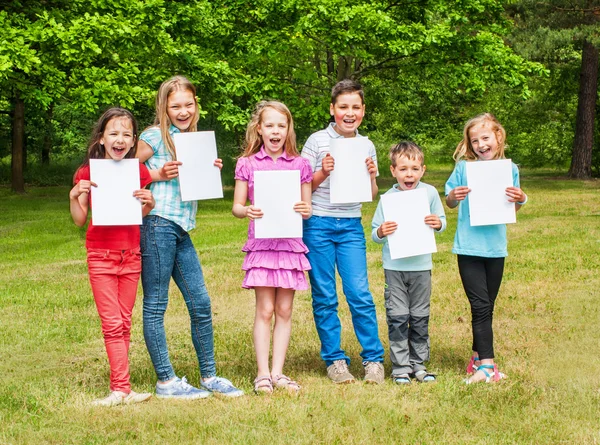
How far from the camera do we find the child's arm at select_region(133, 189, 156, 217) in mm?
5172

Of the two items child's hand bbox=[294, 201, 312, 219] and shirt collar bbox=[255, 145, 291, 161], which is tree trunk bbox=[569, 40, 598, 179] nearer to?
shirt collar bbox=[255, 145, 291, 161]

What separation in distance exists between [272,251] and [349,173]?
0.74 metres

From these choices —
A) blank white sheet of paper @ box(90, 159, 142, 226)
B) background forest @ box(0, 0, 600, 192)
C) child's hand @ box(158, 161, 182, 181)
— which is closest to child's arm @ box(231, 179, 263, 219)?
child's hand @ box(158, 161, 182, 181)

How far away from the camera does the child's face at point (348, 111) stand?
573cm

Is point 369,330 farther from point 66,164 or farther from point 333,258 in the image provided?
point 66,164

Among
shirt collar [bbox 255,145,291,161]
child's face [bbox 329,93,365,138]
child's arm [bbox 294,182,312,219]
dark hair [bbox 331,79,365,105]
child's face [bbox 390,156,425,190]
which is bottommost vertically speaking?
child's arm [bbox 294,182,312,219]

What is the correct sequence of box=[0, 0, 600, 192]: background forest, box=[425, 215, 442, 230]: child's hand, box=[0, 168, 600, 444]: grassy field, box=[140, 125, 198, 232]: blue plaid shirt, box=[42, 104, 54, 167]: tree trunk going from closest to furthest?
box=[0, 168, 600, 444]: grassy field
box=[140, 125, 198, 232]: blue plaid shirt
box=[425, 215, 442, 230]: child's hand
box=[0, 0, 600, 192]: background forest
box=[42, 104, 54, 167]: tree trunk

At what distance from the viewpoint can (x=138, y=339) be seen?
739cm

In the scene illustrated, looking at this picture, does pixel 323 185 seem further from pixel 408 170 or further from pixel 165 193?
pixel 165 193

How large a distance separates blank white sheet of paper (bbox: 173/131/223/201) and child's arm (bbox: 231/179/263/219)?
17 cm

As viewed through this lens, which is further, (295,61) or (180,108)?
(295,61)

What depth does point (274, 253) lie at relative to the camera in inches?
219

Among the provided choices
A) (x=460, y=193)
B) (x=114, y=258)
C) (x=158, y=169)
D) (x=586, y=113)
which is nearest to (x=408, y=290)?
(x=460, y=193)

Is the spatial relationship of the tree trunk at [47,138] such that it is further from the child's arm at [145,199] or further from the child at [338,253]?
the child's arm at [145,199]
